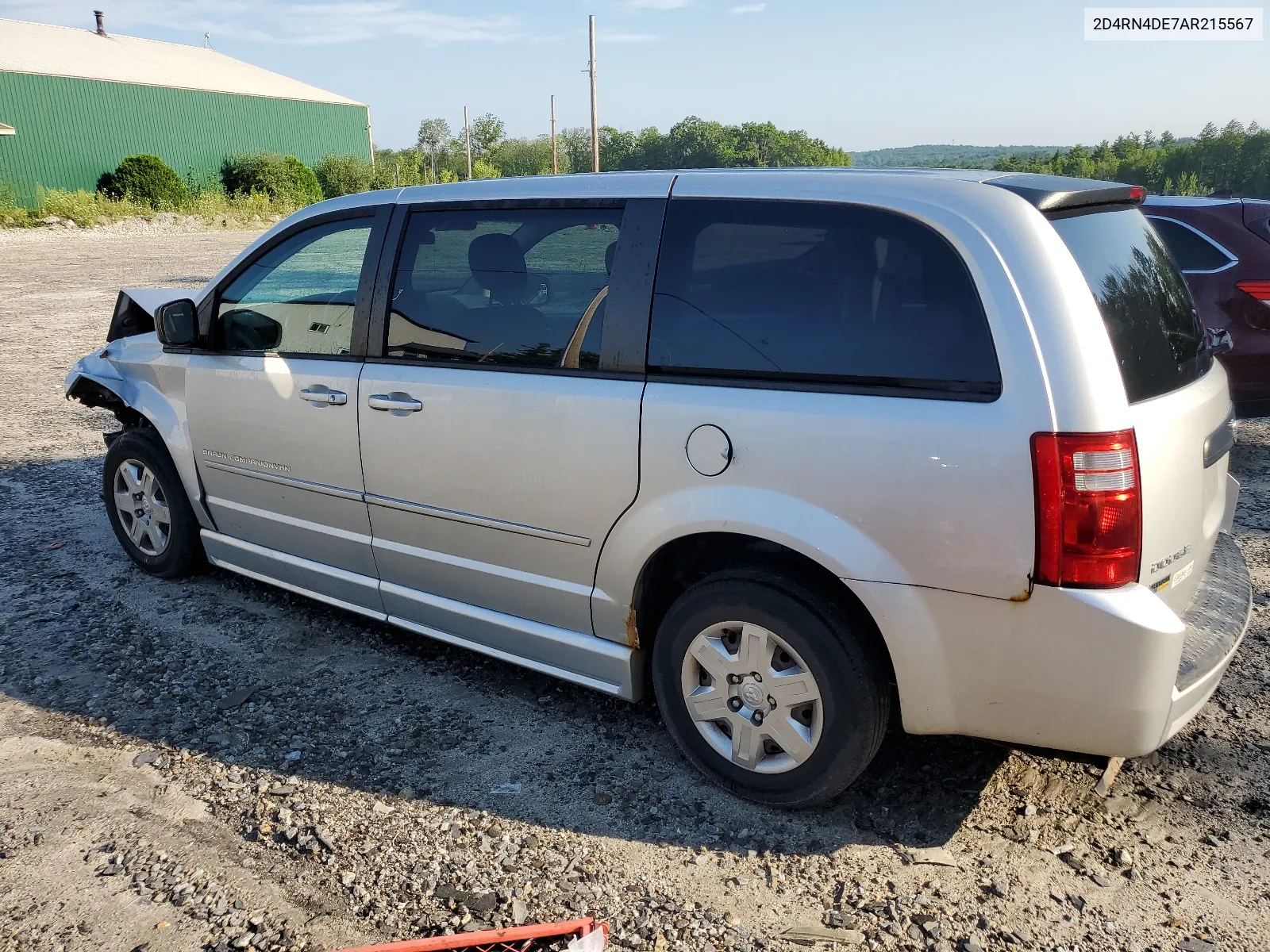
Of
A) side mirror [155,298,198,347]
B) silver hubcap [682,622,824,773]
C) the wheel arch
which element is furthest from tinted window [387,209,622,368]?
side mirror [155,298,198,347]

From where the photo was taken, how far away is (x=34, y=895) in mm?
2725

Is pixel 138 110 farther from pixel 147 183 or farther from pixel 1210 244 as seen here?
pixel 1210 244

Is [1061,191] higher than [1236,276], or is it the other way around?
[1061,191]

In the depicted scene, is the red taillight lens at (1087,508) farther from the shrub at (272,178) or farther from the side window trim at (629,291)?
the shrub at (272,178)

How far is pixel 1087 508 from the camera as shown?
2.38 metres

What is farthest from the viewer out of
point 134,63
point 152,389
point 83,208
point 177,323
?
point 134,63

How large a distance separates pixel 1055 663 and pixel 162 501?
417cm

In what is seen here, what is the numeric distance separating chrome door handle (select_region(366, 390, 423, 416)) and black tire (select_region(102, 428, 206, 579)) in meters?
1.61

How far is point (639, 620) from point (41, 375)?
9.71 metres

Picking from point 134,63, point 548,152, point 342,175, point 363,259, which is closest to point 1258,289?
point 363,259

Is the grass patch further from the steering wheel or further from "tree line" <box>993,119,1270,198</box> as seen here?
the steering wheel

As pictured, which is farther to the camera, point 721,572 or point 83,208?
point 83,208

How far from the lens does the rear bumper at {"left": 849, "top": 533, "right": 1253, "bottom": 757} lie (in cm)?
242

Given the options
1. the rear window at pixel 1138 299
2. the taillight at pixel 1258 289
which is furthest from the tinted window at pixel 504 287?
the taillight at pixel 1258 289
